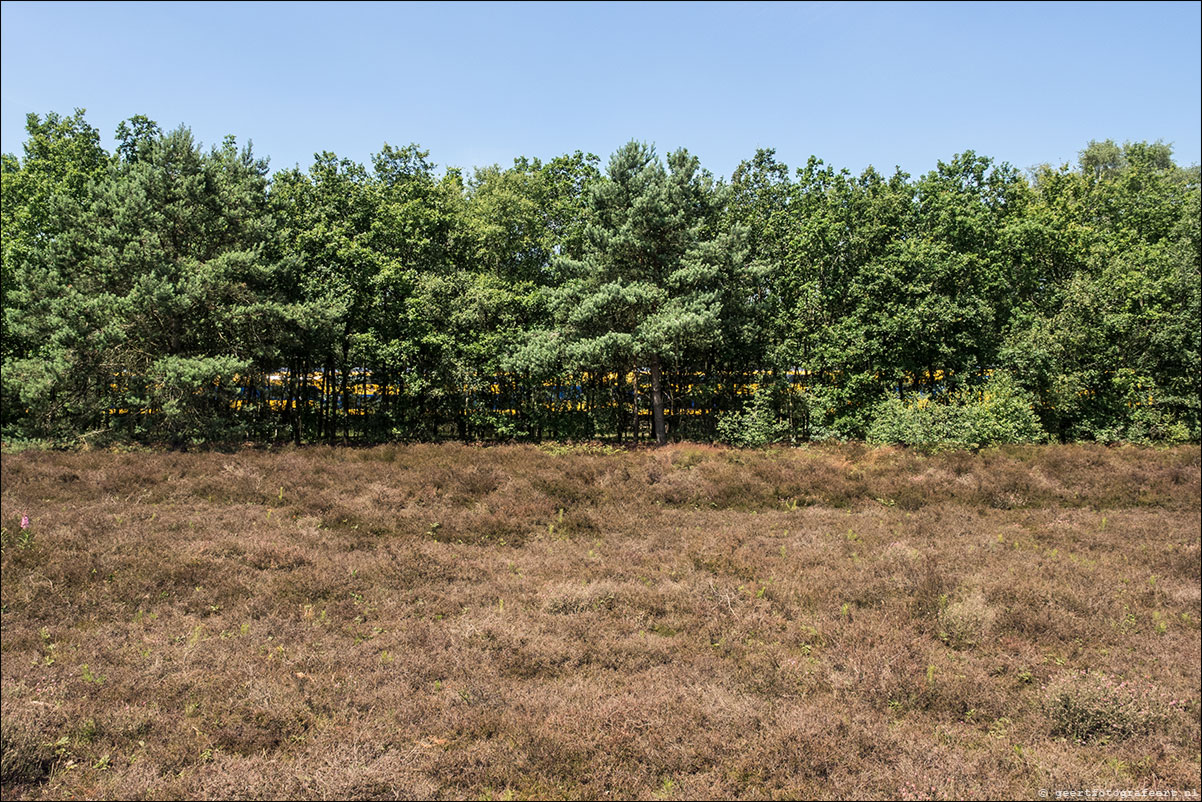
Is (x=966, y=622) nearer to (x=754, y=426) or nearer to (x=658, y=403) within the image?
(x=754, y=426)

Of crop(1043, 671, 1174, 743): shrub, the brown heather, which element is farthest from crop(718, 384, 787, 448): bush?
crop(1043, 671, 1174, 743): shrub

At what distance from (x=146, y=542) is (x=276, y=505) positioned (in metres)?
3.03

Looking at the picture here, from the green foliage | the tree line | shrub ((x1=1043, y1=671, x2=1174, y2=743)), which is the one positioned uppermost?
the tree line

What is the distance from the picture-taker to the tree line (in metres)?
21.5

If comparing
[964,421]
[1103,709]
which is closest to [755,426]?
[964,421]

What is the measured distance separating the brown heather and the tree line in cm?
963

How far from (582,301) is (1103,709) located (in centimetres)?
2088

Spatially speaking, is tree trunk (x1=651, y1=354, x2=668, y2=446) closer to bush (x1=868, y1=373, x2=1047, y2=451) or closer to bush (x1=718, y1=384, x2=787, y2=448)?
bush (x1=718, y1=384, x2=787, y2=448)

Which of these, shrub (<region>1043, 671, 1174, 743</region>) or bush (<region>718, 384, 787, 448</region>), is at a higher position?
bush (<region>718, 384, 787, 448</region>)

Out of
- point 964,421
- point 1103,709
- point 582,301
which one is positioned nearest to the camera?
A: point 1103,709

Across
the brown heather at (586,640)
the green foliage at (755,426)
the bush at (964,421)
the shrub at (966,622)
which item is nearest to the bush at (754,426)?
the green foliage at (755,426)

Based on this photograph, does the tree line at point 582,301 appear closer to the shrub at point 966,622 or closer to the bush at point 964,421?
the bush at point 964,421

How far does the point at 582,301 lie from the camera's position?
2452 centimetres

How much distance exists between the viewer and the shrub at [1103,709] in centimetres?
531
